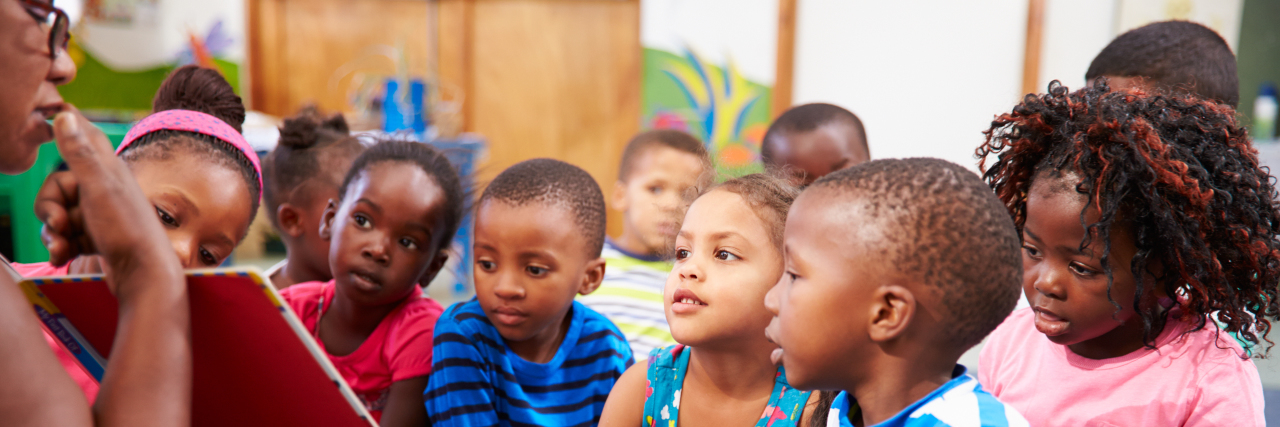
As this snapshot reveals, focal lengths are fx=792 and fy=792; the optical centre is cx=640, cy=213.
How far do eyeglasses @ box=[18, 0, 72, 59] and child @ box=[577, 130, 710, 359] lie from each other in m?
1.12

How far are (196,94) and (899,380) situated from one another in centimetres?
142

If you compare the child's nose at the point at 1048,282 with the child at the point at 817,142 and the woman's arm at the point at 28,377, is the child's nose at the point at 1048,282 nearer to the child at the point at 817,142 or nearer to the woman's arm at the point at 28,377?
the child at the point at 817,142

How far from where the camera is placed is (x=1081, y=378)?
1.34m

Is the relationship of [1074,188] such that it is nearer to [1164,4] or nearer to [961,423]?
[961,423]

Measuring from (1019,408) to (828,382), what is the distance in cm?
60

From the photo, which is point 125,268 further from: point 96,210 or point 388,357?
point 388,357

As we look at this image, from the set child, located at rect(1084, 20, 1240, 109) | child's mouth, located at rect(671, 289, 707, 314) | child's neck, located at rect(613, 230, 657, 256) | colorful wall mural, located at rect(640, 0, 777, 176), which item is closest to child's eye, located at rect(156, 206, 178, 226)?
child's mouth, located at rect(671, 289, 707, 314)

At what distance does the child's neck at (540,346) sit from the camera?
5.30 ft

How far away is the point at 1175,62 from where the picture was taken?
1850 millimetres

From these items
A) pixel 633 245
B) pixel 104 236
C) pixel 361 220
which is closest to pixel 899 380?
pixel 104 236

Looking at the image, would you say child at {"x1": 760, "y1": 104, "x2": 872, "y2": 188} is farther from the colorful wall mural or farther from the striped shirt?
the colorful wall mural

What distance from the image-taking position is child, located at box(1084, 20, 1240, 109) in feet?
6.02

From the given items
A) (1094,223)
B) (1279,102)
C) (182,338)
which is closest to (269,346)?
(182,338)

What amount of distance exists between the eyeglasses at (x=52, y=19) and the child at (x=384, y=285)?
0.85 meters
